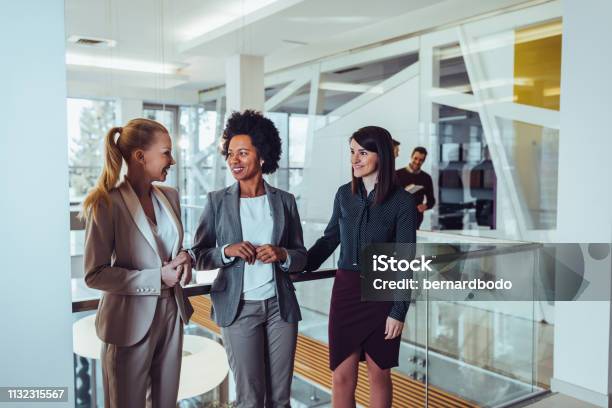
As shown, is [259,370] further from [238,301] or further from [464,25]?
[464,25]

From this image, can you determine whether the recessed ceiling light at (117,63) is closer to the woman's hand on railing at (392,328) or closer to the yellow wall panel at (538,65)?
the woman's hand on railing at (392,328)

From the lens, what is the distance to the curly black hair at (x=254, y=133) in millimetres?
1879

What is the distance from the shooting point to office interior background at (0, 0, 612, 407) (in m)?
1.62

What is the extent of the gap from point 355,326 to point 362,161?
0.66 m

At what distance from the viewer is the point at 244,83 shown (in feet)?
8.30

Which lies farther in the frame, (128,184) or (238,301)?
(238,301)

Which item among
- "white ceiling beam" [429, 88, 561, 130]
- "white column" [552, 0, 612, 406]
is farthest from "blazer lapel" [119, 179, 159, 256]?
"white ceiling beam" [429, 88, 561, 130]

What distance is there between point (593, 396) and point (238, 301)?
239cm

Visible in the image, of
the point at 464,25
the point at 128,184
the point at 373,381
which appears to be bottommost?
the point at 373,381

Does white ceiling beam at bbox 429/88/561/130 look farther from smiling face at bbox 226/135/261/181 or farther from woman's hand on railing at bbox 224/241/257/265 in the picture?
woman's hand on railing at bbox 224/241/257/265

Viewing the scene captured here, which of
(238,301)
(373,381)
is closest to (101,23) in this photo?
(238,301)

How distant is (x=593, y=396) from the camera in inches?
124

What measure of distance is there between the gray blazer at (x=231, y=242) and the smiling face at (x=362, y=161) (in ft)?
1.04

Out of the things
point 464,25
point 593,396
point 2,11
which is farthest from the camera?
point 464,25
